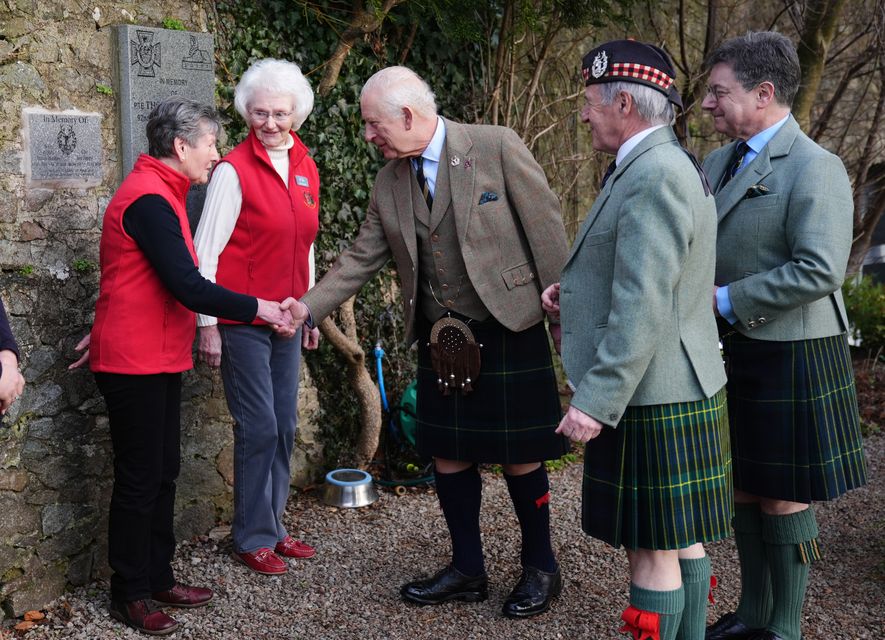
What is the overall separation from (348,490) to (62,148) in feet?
6.88

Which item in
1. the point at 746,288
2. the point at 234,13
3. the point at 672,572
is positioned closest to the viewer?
the point at 672,572

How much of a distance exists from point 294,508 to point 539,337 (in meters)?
1.81

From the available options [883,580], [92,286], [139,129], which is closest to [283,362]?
[92,286]

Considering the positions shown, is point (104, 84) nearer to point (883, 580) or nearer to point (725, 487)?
point (725, 487)

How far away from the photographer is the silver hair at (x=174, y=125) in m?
3.38

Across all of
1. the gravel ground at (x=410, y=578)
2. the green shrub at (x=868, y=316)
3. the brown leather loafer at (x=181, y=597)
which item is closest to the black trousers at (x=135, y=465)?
the brown leather loafer at (x=181, y=597)

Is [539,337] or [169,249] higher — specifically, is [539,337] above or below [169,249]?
below

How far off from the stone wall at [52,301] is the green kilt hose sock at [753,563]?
242 cm

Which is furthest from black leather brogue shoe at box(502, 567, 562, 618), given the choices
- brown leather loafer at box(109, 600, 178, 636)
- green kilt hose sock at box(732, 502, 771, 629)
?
brown leather loafer at box(109, 600, 178, 636)

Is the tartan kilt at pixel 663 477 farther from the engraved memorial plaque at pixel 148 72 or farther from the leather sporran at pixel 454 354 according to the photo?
the engraved memorial plaque at pixel 148 72

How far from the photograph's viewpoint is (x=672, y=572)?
2.64 metres

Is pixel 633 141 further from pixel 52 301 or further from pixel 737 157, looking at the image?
pixel 52 301

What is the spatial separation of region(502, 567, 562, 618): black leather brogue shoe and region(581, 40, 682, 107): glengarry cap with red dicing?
1864 millimetres

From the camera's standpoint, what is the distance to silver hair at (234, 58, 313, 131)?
3689 millimetres
